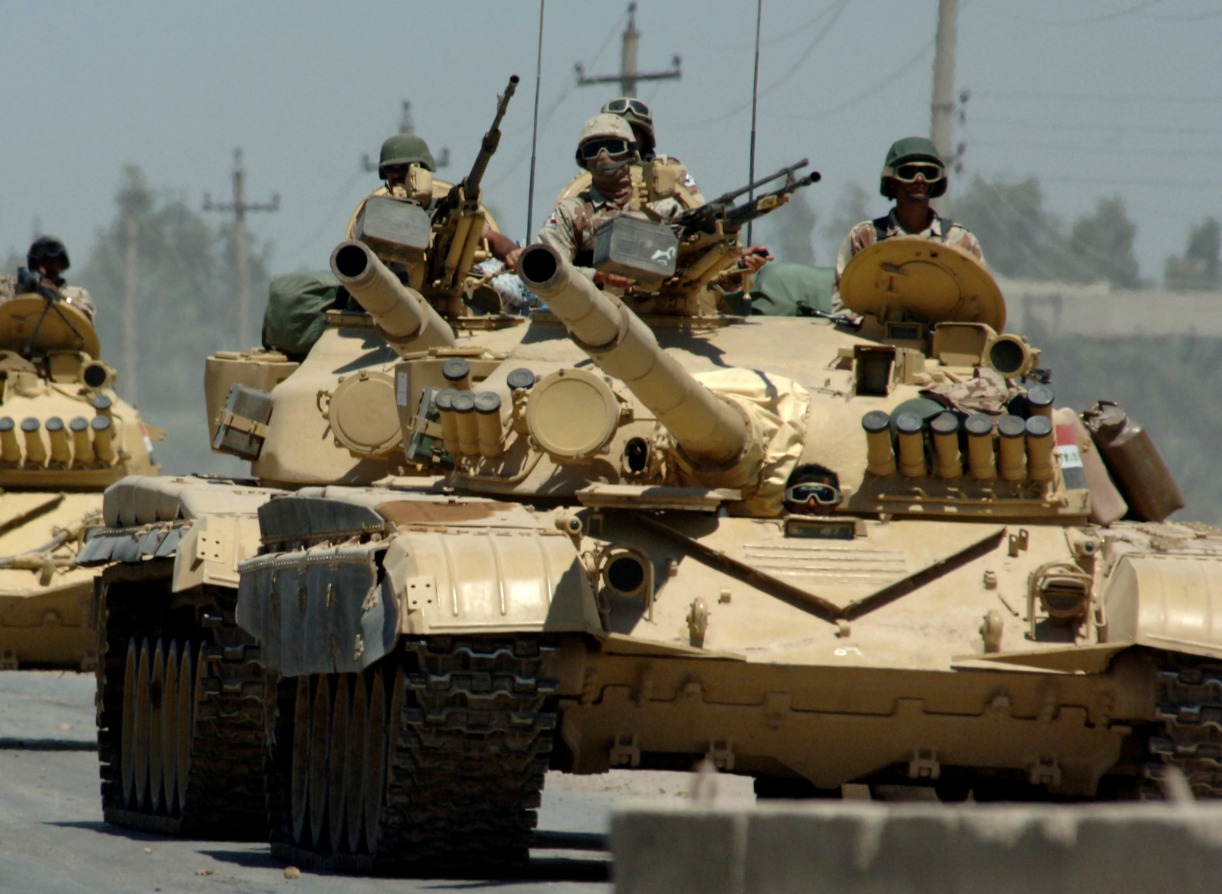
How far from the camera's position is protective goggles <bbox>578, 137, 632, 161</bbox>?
579 inches

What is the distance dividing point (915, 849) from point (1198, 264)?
48.3m

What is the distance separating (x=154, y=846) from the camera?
13.9 m

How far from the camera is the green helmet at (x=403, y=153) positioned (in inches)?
703

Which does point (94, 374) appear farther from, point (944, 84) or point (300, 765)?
point (300, 765)

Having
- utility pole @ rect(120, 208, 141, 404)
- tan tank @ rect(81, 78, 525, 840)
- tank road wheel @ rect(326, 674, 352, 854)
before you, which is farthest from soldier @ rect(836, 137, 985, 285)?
utility pole @ rect(120, 208, 141, 404)

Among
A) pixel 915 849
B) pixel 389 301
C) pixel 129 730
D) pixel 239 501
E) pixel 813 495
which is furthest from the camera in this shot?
pixel 129 730

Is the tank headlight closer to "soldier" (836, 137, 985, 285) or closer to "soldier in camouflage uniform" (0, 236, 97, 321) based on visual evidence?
"soldier in camouflage uniform" (0, 236, 97, 321)

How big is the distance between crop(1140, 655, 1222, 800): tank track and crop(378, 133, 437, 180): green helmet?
27.7 feet

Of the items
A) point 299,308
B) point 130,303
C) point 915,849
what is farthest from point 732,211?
point 130,303

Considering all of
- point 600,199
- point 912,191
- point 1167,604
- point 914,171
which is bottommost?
point 1167,604

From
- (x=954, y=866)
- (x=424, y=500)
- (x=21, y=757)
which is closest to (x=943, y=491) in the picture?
(x=424, y=500)

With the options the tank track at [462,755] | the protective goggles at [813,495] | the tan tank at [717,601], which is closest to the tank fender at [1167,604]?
the tan tank at [717,601]

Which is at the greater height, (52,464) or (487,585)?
(52,464)

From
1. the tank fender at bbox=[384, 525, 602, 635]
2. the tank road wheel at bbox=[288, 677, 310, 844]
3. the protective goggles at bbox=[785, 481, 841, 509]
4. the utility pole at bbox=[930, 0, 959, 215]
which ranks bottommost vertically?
the tank road wheel at bbox=[288, 677, 310, 844]
